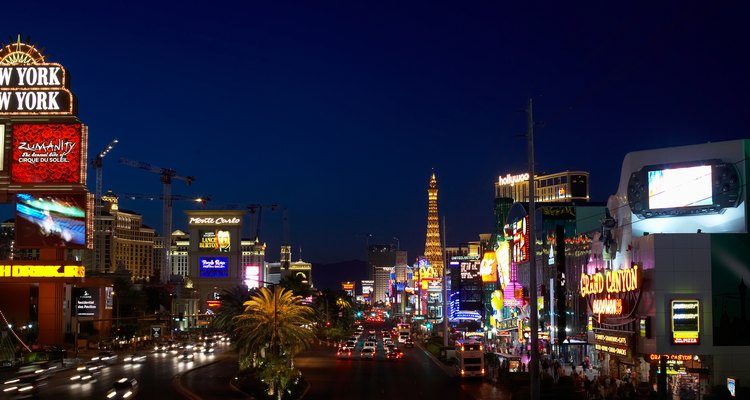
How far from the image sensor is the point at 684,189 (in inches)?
1726

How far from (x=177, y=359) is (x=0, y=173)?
2216 cm

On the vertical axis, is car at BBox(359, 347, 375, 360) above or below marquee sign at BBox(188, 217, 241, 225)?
below

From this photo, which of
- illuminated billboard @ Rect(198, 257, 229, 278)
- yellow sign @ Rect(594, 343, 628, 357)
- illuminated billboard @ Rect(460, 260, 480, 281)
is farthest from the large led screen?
illuminated billboard @ Rect(198, 257, 229, 278)

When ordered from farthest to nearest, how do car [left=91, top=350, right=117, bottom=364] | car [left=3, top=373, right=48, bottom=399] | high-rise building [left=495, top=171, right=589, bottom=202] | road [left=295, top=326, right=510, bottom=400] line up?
high-rise building [left=495, top=171, right=589, bottom=202]
car [left=91, top=350, right=117, bottom=364]
road [left=295, top=326, right=510, bottom=400]
car [left=3, top=373, right=48, bottom=399]

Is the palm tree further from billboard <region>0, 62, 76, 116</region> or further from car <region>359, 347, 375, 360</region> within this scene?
billboard <region>0, 62, 76, 116</region>

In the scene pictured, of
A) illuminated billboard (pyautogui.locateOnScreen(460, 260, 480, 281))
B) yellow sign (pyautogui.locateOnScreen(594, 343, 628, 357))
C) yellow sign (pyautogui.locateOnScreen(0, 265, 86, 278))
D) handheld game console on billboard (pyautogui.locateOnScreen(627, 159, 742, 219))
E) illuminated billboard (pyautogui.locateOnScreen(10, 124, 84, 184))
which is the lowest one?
yellow sign (pyautogui.locateOnScreen(594, 343, 628, 357))

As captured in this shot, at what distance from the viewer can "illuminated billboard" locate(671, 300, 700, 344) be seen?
4072 cm

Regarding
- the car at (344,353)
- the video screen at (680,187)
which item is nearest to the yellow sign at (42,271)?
the car at (344,353)

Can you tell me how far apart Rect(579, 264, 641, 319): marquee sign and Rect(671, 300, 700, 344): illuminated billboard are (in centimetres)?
227

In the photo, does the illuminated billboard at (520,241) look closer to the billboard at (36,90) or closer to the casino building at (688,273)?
the casino building at (688,273)

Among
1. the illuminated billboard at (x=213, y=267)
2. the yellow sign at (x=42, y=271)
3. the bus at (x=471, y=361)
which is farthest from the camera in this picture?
the illuminated billboard at (x=213, y=267)

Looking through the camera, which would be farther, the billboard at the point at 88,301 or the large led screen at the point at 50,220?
the billboard at the point at 88,301

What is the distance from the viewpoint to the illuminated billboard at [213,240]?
149 metres

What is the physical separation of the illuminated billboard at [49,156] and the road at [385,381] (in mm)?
26147
